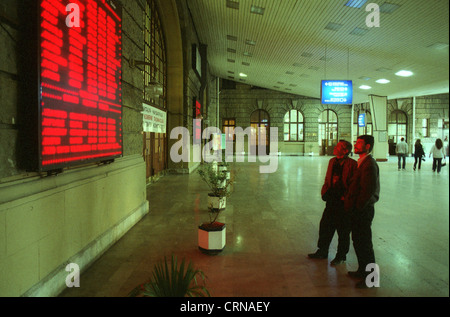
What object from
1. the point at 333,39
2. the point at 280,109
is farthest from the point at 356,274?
the point at 280,109

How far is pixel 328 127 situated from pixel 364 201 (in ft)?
95.2

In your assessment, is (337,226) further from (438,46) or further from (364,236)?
(438,46)

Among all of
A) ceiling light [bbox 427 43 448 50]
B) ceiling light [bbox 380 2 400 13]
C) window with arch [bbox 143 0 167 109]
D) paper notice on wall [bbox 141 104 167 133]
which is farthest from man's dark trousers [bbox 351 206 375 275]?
ceiling light [bbox 427 43 448 50]

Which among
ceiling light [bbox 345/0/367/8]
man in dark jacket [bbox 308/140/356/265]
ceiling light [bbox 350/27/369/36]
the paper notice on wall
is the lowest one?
man in dark jacket [bbox 308/140/356/265]

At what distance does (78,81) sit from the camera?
3.65 metres

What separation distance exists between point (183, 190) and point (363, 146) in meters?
7.29

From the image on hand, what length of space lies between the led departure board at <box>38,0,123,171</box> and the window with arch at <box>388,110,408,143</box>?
2911 cm

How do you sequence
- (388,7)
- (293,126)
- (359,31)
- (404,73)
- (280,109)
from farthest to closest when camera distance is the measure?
(293,126)
(280,109)
(404,73)
(359,31)
(388,7)

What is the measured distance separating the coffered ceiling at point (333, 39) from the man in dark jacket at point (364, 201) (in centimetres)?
397

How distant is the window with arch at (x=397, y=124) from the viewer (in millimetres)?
28500

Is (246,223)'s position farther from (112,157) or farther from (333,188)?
(112,157)

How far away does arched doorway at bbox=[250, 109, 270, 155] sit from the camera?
31.1 m

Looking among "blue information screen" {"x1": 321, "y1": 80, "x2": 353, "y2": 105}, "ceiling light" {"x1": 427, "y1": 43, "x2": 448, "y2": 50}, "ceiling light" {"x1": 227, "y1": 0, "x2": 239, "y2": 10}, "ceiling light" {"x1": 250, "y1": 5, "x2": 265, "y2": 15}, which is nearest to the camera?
"ceiling light" {"x1": 250, "y1": 5, "x2": 265, "y2": 15}

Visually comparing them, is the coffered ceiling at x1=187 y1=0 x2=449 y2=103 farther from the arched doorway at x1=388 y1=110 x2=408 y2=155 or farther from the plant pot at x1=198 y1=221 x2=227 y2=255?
the arched doorway at x1=388 y1=110 x2=408 y2=155
